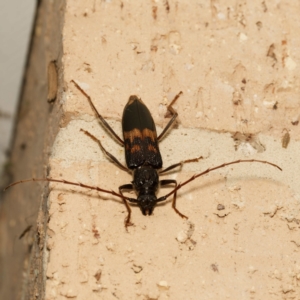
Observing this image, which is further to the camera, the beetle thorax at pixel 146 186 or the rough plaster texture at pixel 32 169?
the rough plaster texture at pixel 32 169

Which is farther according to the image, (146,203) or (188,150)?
(188,150)

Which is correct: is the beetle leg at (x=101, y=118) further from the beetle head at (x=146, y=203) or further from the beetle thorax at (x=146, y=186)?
the beetle head at (x=146, y=203)

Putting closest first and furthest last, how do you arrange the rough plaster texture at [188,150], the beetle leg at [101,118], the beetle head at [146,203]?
the rough plaster texture at [188,150]
the beetle head at [146,203]
the beetle leg at [101,118]

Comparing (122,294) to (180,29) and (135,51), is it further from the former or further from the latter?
(180,29)

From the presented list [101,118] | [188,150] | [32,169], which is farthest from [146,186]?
[32,169]

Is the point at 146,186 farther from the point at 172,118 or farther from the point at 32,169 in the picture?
the point at 32,169

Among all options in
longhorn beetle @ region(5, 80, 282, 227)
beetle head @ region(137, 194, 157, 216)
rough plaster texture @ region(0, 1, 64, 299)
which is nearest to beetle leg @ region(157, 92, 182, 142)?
longhorn beetle @ region(5, 80, 282, 227)

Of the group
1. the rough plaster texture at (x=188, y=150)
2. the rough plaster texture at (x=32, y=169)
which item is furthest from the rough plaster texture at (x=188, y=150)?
the rough plaster texture at (x=32, y=169)
